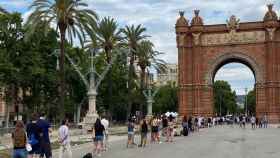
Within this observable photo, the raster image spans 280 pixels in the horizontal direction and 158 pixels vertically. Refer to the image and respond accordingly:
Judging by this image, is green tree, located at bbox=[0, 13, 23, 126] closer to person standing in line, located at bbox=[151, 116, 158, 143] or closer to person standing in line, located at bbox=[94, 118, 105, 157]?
person standing in line, located at bbox=[151, 116, 158, 143]

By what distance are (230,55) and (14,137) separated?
65.9 metres

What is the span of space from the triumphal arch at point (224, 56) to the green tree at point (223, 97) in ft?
302

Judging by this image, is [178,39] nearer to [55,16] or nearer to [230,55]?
[230,55]

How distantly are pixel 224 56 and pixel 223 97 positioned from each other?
9909cm

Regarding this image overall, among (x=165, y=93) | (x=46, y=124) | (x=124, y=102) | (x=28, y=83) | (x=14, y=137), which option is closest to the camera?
(x=14, y=137)

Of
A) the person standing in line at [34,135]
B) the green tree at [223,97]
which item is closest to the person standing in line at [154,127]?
the person standing in line at [34,135]

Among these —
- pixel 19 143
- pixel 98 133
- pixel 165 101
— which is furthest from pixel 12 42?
pixel 165 101

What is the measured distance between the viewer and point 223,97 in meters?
178

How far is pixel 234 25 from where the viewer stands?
79500 millimetres

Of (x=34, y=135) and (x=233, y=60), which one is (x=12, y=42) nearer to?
(x=233, y=60)

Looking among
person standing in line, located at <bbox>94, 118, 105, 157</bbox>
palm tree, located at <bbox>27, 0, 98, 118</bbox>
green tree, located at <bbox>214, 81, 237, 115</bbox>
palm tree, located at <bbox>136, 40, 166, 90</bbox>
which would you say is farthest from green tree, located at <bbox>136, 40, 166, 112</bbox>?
green tree, located at <bbox>214, 81, 237, 115</bbox>

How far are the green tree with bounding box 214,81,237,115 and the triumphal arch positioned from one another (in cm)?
9194

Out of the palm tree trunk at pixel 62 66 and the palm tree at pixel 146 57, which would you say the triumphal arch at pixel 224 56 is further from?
the palm tree trunk at pixel 62 66

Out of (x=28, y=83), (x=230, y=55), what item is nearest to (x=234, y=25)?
(x=230, y=55)
